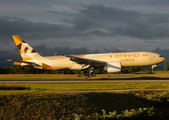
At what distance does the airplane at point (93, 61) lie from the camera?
32844 mm

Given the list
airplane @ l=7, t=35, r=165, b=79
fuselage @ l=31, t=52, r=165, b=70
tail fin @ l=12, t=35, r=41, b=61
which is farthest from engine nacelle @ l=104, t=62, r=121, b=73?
tail fin @ l=12, t=35, r=41, b=61

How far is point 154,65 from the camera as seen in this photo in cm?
3466

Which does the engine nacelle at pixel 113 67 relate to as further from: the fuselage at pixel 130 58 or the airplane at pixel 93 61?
the fuselage at pixel 130 58

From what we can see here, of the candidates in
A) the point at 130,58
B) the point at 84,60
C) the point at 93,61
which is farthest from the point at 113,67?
the point at 84,60

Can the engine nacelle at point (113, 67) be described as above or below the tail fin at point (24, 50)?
below

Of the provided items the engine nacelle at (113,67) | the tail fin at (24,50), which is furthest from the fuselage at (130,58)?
the tail fin at (24,50)

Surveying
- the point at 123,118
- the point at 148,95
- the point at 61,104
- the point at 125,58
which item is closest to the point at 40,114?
the point at 61,104

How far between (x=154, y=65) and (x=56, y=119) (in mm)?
30295

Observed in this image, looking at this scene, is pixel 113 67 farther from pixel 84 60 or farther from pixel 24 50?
pixel 24 50

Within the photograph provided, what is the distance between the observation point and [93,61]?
32.4 meters

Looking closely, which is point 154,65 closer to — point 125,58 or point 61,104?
point 125,58

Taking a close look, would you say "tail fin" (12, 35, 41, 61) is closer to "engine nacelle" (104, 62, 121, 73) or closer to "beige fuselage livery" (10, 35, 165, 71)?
"beige fuselage livery" (10, 35, 165, 71)

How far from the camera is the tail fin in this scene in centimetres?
3894

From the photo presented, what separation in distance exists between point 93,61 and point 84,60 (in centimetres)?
191
